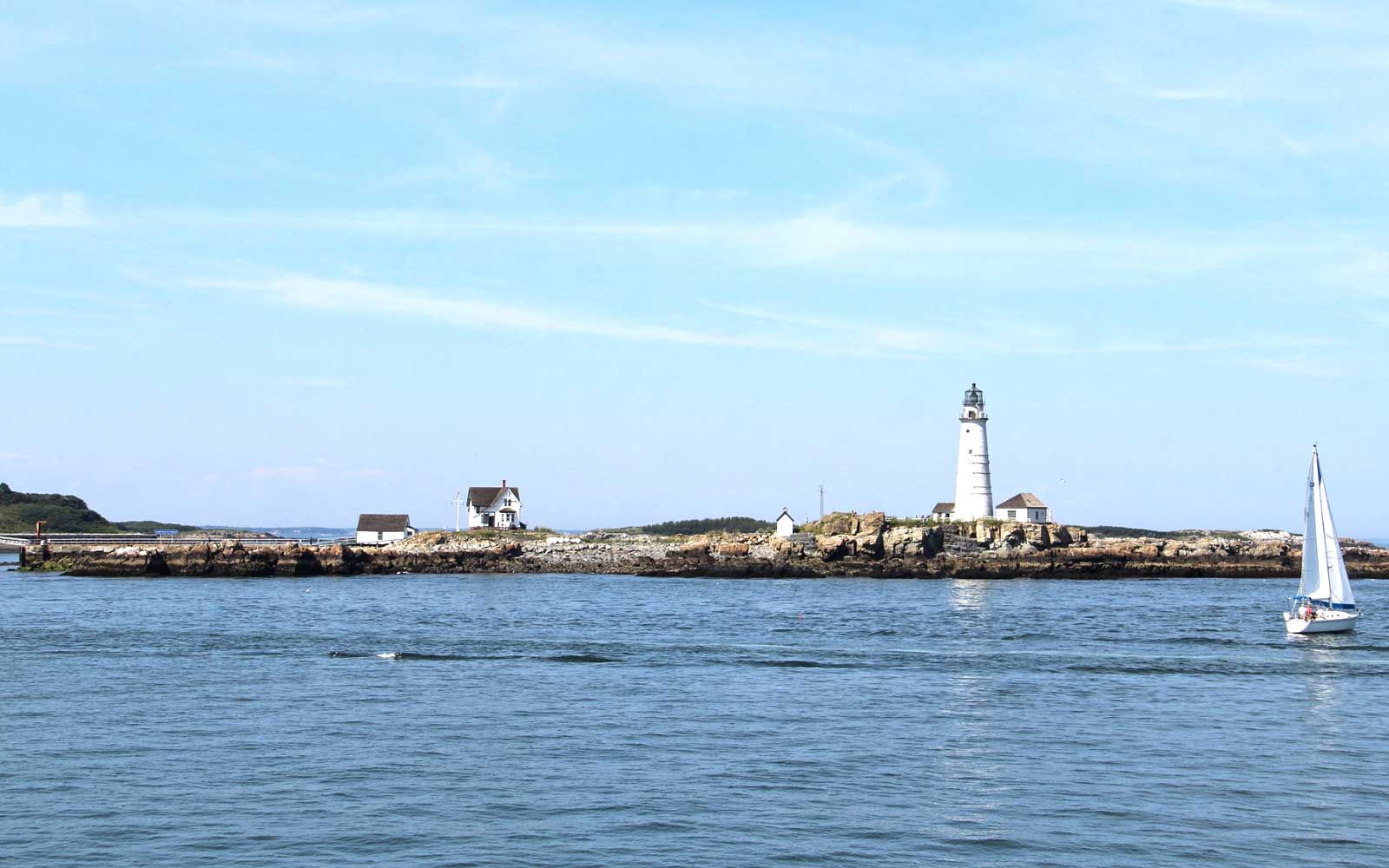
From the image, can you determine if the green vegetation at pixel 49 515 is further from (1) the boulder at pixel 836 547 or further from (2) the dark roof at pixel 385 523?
(1) the boulder at pixel 836 547

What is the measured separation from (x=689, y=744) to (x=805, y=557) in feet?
231

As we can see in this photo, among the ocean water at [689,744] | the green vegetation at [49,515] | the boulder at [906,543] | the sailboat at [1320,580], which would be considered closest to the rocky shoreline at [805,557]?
the boulder at [906,543]

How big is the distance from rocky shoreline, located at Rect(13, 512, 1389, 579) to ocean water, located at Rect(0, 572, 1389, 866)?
3889 cm

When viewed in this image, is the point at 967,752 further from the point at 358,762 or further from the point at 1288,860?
the point at 358,762

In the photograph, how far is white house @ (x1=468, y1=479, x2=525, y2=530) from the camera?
403ft

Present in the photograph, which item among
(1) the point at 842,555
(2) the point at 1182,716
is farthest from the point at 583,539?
(2) the point at 1182,716

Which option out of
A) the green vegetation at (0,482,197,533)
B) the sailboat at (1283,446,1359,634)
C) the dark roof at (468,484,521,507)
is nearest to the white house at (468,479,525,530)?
the dark roof at (468,484,521,507)

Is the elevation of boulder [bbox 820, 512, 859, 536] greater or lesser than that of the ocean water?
greater

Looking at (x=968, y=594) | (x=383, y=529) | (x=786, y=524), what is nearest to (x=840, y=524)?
(x=786, y=524)

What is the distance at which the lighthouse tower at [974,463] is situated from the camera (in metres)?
106

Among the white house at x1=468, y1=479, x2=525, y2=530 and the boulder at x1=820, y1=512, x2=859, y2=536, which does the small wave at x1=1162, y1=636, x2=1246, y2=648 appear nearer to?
the boulder at x1=820, y1=512, x2=859, y2=536

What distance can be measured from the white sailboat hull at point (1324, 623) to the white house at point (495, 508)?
269 feet

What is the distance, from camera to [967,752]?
27.2 m

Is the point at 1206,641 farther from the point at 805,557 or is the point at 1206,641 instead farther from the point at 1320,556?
the point at 805,557
